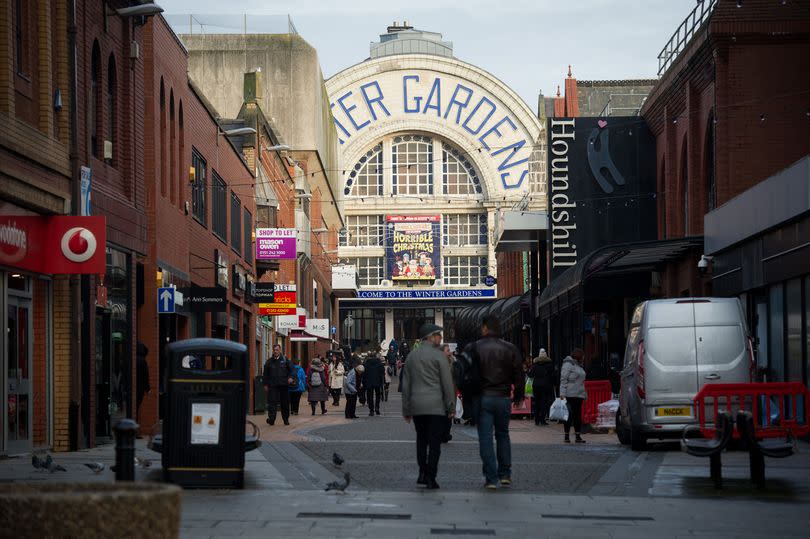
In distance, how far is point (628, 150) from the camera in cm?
4503

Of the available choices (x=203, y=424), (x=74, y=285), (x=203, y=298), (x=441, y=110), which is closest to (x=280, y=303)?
(x=203, y=298)

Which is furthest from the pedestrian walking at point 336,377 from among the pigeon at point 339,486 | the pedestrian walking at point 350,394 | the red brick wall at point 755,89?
the pigeon at point 339,486

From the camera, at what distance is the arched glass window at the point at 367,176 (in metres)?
111

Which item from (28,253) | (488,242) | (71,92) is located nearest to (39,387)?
(28,253)

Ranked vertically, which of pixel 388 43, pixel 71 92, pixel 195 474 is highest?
pixel 388 43

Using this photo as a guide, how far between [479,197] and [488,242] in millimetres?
3422

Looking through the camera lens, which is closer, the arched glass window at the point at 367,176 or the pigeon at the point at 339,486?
the pigeon at the point at 339,486

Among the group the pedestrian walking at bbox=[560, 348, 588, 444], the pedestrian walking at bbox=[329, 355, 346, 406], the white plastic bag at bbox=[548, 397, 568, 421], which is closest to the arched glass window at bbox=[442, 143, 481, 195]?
the pedestrian walking at bbox=[329, 355, 346, 406]

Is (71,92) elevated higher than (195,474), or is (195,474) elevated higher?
(71,92)

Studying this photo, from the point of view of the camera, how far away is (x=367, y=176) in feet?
364

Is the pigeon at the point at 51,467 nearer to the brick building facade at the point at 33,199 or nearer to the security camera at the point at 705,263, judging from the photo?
the brick building facade at the point at 33,199

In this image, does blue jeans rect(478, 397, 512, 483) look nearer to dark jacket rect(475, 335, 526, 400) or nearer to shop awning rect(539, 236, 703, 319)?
dark jacket rect(475, 335, 526, 400)

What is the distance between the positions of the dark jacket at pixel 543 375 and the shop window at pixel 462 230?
266ft

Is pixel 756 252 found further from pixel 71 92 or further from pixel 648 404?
pixel 71 92
